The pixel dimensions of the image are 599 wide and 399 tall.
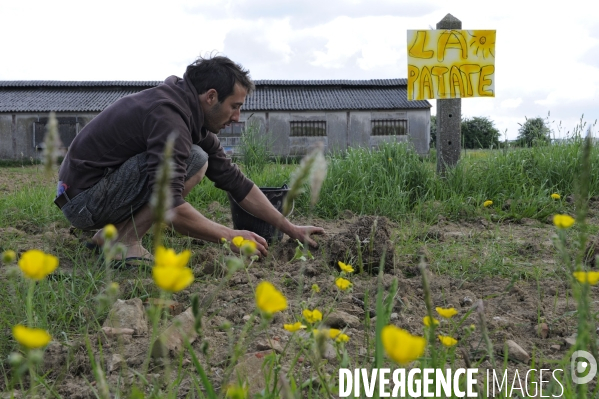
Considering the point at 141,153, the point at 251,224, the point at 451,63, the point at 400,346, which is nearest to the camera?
the point at 400,346

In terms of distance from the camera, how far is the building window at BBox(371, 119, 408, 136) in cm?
1722

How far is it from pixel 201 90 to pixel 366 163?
220 centimetres

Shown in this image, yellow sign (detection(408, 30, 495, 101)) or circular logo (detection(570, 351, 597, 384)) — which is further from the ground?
yellow sign (detection(408, 30, 495, 101))

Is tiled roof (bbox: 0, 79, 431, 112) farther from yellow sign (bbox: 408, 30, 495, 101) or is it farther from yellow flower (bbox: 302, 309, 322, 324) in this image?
yellow flower (bbox: 302, 309, 322, 324)

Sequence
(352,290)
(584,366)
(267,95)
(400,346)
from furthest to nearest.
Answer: (267,95)
(352,290)
(584,366)
(400,346)

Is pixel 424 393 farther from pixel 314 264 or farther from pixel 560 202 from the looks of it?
pixel 560 202

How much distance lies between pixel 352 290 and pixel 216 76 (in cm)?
150

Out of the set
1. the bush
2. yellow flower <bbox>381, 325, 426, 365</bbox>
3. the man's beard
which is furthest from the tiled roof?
yellow flower <bbox>381, 325, 426, 365</bbox>

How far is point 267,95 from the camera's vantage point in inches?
721

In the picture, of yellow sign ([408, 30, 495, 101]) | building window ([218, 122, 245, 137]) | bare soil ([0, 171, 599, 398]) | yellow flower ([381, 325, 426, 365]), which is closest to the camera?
yellow flower ([381, 325, 426, 365])

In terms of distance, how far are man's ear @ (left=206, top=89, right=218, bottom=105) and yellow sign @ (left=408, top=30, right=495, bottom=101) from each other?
2.57 m

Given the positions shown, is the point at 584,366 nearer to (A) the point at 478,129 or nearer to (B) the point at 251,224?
(B) the point at 251,224

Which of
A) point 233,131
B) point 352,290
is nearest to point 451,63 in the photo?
point 352,290

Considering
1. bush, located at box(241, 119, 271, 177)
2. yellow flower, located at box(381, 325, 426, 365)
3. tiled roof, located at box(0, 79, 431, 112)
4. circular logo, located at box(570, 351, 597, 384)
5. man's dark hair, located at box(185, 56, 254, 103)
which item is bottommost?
circular logo, located at box(570, 351, 597, 384)
